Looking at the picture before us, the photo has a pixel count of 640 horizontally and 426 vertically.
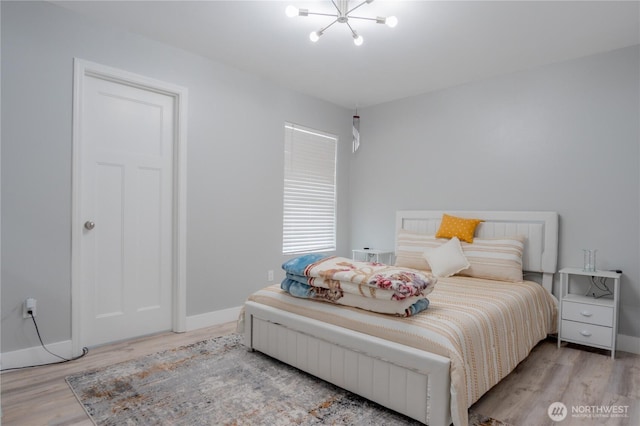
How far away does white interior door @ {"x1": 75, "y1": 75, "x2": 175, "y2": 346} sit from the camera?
109 inches

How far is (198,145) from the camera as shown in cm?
336

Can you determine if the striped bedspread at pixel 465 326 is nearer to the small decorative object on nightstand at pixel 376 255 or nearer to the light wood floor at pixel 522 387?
the light wood floor at pixel 522 387

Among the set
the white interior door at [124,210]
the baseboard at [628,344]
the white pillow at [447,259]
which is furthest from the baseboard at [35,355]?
the baseboard at [628,344]

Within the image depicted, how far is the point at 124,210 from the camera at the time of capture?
298 cm

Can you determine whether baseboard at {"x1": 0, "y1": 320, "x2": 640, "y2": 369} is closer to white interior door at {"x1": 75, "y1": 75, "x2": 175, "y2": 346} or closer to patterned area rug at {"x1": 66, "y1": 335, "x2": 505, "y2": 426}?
white interior door at {"x1": 75, "y1": 75, "x2": 175, "y2": 346}

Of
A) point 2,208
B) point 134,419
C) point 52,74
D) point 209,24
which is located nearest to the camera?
point 134,419

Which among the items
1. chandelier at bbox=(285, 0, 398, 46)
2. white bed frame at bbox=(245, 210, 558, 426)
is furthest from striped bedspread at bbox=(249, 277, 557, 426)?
chandelier at bbox=(285, 0, 398, 46)

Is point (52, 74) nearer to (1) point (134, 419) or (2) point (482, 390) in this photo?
(1) point (134, 419)

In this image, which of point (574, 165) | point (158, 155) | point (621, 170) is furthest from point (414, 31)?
point (158, 155)

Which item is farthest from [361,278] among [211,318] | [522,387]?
[211,318]

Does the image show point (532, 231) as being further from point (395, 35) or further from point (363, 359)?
point (363, 359)

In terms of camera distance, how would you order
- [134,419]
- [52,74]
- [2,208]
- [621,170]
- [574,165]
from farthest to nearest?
[574,165] → [621,170] → [52,74] → [2,208] → [134,419]

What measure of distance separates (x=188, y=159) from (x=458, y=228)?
2649 mm

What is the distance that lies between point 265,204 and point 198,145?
3.13 ft
